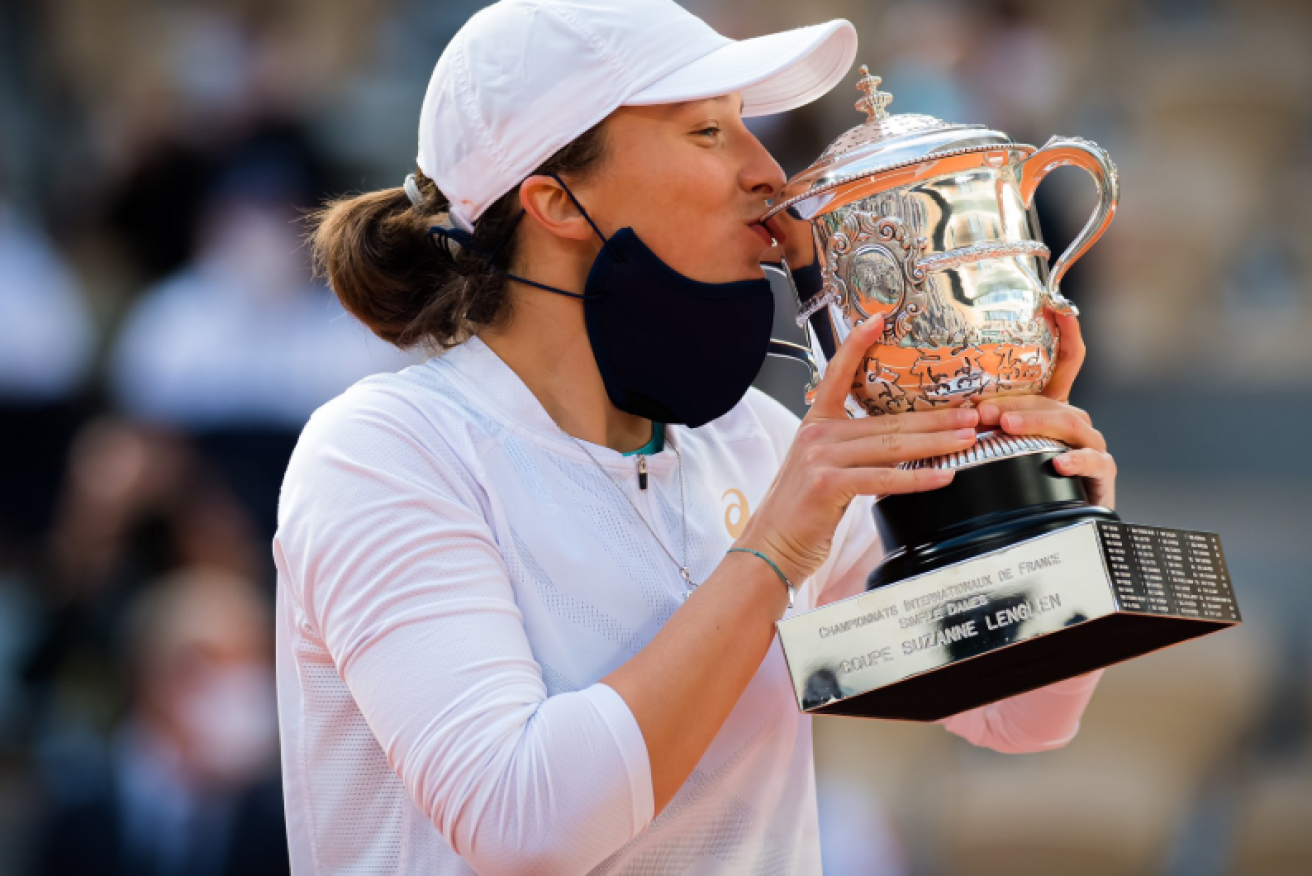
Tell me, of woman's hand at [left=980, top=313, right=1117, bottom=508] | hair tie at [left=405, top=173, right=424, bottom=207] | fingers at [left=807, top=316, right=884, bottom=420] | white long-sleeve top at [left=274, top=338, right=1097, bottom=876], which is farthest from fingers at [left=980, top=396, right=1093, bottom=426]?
hair tie at [left=405, top=173, right=424, bottom=207]

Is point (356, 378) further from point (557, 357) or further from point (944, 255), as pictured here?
point (944, 255)

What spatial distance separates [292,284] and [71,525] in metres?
0.89

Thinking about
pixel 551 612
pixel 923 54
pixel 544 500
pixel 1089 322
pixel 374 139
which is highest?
pixel 374 139

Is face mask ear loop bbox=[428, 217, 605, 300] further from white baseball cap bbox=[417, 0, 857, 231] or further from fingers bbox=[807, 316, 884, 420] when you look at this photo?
fingers bbox=[807, 316, 884, 420]

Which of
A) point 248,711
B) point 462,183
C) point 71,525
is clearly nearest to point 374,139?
point 71,525

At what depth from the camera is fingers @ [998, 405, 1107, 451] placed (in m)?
1.45

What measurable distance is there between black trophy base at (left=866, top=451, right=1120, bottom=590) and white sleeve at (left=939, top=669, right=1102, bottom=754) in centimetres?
32

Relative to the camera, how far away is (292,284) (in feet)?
14.0

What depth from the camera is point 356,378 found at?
4055mm

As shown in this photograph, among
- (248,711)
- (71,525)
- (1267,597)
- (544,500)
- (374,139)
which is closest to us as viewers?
(544,500)

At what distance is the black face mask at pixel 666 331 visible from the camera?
1.60 meters

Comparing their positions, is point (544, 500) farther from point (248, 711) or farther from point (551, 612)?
point (248, 711)

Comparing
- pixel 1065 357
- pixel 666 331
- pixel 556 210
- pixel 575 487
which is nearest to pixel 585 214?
pixel 556 210

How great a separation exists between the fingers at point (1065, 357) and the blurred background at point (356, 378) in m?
2.05
